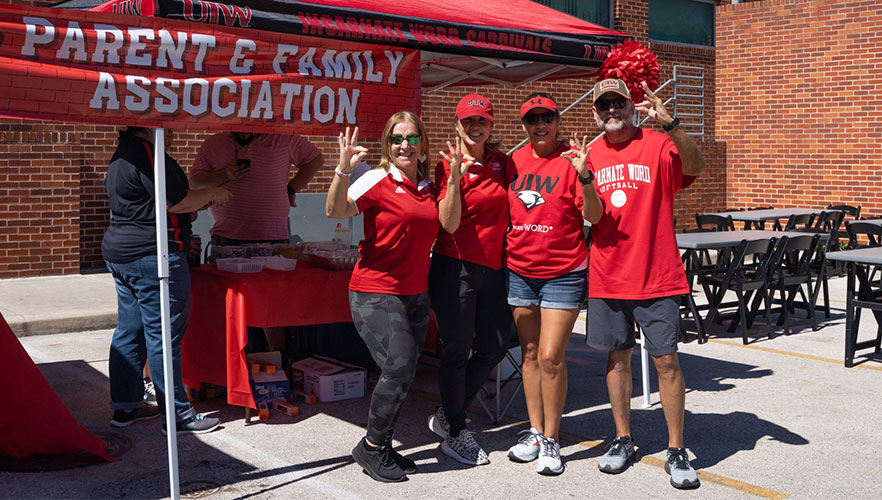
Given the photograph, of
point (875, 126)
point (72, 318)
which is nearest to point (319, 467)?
point (72, 318)

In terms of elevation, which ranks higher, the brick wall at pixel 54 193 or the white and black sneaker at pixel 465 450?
the brick wall at pixel 54 193

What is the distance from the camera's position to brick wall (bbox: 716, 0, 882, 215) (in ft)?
51.5

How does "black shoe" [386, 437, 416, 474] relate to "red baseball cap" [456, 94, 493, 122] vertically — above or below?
below

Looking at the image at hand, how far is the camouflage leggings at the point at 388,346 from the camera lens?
15.6ft

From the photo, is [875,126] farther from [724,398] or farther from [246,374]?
[246,374]

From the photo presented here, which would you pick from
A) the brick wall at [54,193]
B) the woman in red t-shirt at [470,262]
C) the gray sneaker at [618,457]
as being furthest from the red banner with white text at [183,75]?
the brick wall at [54,193]

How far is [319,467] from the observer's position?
16.9 ft

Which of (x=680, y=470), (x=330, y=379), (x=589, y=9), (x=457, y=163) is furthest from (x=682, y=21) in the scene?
(x=680, y=470)

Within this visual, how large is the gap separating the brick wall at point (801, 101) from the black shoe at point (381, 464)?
1320 centimetres

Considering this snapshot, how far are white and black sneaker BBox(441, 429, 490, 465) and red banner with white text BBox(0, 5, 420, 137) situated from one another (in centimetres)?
189

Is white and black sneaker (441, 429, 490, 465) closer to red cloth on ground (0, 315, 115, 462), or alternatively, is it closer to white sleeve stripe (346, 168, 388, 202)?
white sleeve stripe (346, 168, 388, 202)

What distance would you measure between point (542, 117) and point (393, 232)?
102 centimetres

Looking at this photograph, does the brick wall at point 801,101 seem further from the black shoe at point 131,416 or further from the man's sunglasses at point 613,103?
the black shoe at point 131,416

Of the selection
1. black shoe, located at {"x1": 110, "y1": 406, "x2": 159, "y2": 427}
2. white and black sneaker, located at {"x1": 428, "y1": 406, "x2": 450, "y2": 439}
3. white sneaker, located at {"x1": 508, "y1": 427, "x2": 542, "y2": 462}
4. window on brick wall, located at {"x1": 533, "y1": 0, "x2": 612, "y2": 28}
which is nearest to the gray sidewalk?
black shoe, located at {"x1": 110, "y1": 406, "x2": 159, "y2": 427}
